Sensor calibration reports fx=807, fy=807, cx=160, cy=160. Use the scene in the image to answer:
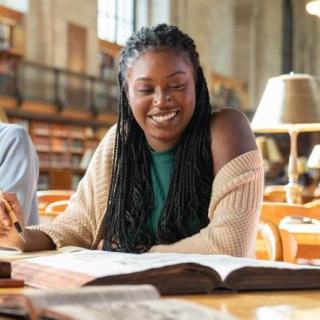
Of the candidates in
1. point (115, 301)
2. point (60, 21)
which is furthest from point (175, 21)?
point (115, 301)

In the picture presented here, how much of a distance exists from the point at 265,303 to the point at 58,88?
14.9 meters

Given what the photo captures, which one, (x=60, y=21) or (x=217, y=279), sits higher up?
(x=60, y=21)

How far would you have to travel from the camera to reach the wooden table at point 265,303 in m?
1.12

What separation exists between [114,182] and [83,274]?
90 centimetres

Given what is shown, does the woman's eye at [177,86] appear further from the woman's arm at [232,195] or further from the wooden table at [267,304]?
the wooden table at [267,304]

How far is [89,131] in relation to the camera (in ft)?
55.8

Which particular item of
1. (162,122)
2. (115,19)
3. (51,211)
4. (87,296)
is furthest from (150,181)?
(115,19)

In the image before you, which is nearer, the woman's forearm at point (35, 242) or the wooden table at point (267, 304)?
the wooden table at point (267, 304)

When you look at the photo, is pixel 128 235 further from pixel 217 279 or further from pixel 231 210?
pixel 217 279

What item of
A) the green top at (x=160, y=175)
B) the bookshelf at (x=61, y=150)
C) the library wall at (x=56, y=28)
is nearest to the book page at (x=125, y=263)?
the green top at (x=160, y=175)

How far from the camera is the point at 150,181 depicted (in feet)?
7.02

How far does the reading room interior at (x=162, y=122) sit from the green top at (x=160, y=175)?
0.02 m

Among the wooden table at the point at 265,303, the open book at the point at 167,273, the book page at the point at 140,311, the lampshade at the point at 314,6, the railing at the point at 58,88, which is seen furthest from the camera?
the railing at the point at 58,88

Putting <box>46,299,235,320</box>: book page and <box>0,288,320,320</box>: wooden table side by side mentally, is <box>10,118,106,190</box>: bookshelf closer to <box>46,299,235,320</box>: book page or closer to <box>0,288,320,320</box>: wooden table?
<box>0,288,320,320</box>: wooden table
